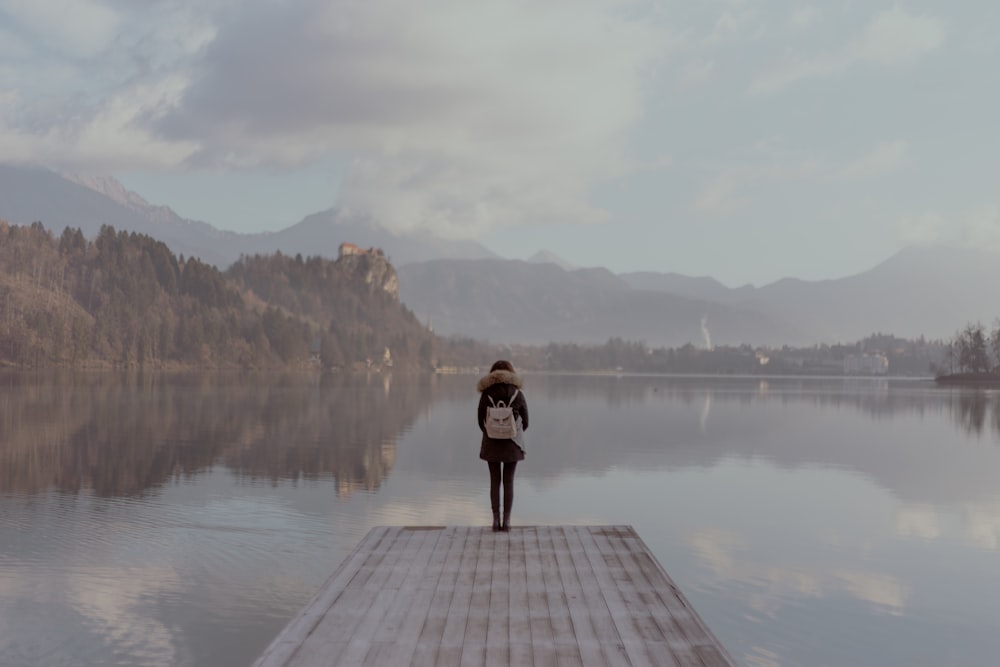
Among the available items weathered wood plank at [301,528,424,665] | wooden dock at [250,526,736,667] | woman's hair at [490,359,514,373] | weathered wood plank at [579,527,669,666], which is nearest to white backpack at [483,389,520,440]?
woman's hair at [490,359,514,373]

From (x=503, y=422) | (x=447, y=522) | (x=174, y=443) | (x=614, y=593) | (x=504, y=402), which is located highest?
(x=504, y=402)

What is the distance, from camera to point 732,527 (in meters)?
23.8

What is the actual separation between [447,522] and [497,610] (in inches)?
482

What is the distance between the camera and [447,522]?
2330 cm

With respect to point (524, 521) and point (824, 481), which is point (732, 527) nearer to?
point (524, 521)

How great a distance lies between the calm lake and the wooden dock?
212cm

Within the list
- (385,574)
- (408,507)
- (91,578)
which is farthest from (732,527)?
(91,578)

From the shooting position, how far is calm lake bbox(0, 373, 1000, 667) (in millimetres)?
14219

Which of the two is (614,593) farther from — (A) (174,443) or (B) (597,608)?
(A) (174,443)

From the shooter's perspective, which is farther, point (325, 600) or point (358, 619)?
point (325, 600)

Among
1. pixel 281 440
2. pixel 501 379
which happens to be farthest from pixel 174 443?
pixel 501 379

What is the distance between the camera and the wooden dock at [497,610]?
9.54 m

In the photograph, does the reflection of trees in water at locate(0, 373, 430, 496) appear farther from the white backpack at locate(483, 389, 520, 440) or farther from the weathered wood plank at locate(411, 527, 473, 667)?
the weathered wood plank at locate(411, 527, 473, 667)

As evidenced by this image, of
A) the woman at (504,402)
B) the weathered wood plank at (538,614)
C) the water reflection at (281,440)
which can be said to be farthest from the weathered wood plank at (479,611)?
the water reflection at (281,440)
